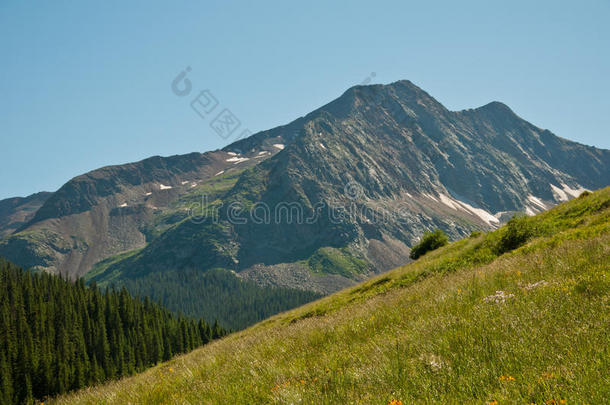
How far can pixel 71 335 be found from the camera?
92.9m

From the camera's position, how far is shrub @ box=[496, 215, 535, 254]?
725 inches

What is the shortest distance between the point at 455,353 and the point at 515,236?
16064mm

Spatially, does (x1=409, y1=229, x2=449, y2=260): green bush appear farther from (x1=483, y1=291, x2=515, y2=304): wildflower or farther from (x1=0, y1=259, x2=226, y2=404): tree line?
(x1=0, y1=259, x2=226, y2=404): tree line

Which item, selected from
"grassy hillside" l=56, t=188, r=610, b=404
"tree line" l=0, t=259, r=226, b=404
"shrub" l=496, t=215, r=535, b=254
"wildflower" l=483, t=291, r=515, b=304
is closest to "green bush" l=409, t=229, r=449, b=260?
"shrub" l=496, t=215, r=535, b=254

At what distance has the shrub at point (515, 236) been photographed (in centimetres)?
1841

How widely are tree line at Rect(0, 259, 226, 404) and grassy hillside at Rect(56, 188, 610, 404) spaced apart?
74.9m

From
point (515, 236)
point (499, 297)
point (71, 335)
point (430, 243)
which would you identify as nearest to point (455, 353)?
point (499, 297)

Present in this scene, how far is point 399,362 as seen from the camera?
561 cm

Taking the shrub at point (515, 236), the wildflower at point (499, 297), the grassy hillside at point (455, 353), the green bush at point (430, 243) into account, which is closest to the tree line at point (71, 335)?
the green bush at point (430, 243)

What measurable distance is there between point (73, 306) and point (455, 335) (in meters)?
126

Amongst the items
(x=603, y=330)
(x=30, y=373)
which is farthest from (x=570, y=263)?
(x=30, y=373)

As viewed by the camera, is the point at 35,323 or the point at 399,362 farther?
the point at 35,323

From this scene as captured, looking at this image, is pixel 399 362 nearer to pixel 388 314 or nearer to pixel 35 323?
pixel 388 314

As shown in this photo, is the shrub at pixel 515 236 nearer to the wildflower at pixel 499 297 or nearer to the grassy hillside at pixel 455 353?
the grassy hillside at pixel 455 353
